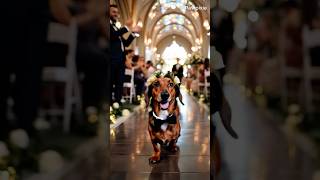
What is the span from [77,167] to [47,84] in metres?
0.43

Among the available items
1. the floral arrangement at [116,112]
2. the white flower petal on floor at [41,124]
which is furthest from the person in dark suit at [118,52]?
the white flower petal on floor at [41,124]

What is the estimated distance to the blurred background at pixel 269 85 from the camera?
6.44 ft

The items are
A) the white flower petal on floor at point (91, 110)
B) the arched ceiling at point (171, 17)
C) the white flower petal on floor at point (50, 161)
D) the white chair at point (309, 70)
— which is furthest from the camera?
the arched ceiling at point (171, 17)

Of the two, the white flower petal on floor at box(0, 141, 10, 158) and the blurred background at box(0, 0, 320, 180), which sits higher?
the blurred background at box(0, 0, 320, 180)

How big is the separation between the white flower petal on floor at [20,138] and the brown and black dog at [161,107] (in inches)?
75.8

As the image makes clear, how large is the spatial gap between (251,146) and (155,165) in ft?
5.67

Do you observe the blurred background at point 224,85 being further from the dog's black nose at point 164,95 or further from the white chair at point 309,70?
the dog's black nose at point 164,95

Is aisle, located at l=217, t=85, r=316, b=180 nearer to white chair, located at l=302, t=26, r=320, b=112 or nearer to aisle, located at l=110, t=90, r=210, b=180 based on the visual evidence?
white chair, located at l=302, t=26, r=320, b=112

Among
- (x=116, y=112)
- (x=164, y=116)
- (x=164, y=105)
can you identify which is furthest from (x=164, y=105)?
(x=116, y=112)

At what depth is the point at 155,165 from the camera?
372 centimetres

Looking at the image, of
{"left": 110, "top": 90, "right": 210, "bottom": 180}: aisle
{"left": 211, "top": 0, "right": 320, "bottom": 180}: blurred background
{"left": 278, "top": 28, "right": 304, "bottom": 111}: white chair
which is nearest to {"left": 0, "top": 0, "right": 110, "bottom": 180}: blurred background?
{"left": 211, "top": 0, "right": 320, "bottom": 180}: blurred background

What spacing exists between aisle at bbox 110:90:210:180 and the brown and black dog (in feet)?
0.64

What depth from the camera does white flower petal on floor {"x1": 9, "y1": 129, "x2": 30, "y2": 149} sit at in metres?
2.04

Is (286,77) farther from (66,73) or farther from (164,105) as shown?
(164,105)
